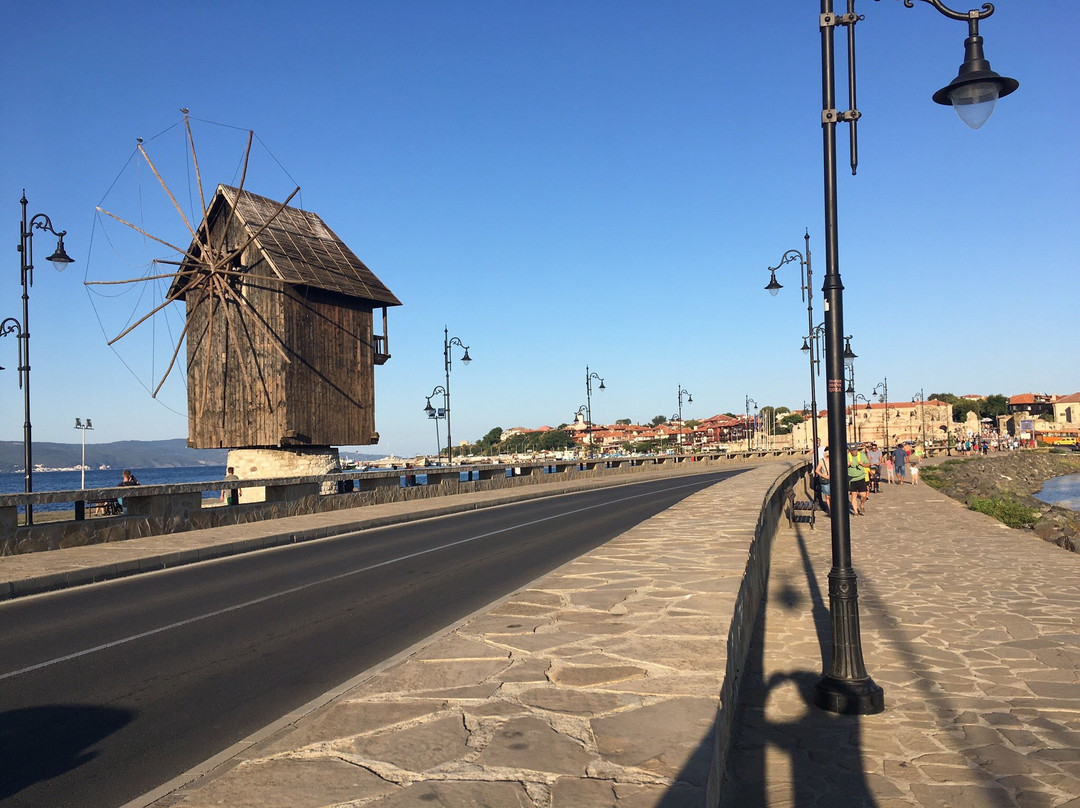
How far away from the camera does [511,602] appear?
7141mm

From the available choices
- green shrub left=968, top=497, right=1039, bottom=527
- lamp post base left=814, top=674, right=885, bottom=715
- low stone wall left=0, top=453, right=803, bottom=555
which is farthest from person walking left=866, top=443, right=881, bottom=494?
lamp post base left=814, top=674, right=885, bottom=715

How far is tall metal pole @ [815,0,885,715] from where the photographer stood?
6.27 metres

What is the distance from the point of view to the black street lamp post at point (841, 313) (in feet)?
20.6

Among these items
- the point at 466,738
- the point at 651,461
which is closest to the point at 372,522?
the point at 466,738

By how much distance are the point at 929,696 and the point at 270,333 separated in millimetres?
30037

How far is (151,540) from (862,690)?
44.1ft

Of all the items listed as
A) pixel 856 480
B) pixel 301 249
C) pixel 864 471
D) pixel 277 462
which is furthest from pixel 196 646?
pixel 301 249

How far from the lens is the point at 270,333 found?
107ft

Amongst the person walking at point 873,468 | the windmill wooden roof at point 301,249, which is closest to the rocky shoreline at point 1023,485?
the person walking at point 873,468

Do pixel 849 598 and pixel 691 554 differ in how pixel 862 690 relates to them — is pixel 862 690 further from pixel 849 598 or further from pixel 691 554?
pixel 691 554

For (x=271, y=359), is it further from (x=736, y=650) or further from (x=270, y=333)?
(x=736, y=650)

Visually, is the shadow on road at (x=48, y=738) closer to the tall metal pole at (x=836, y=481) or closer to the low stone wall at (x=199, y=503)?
the tall metal pole at (x=836, y=481)

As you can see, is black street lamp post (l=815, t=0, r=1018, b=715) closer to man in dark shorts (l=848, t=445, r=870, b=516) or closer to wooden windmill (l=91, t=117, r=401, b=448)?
man in dark shorts (l=848, t=445, r=870, b=516)

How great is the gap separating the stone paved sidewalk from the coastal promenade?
0.07 ft
